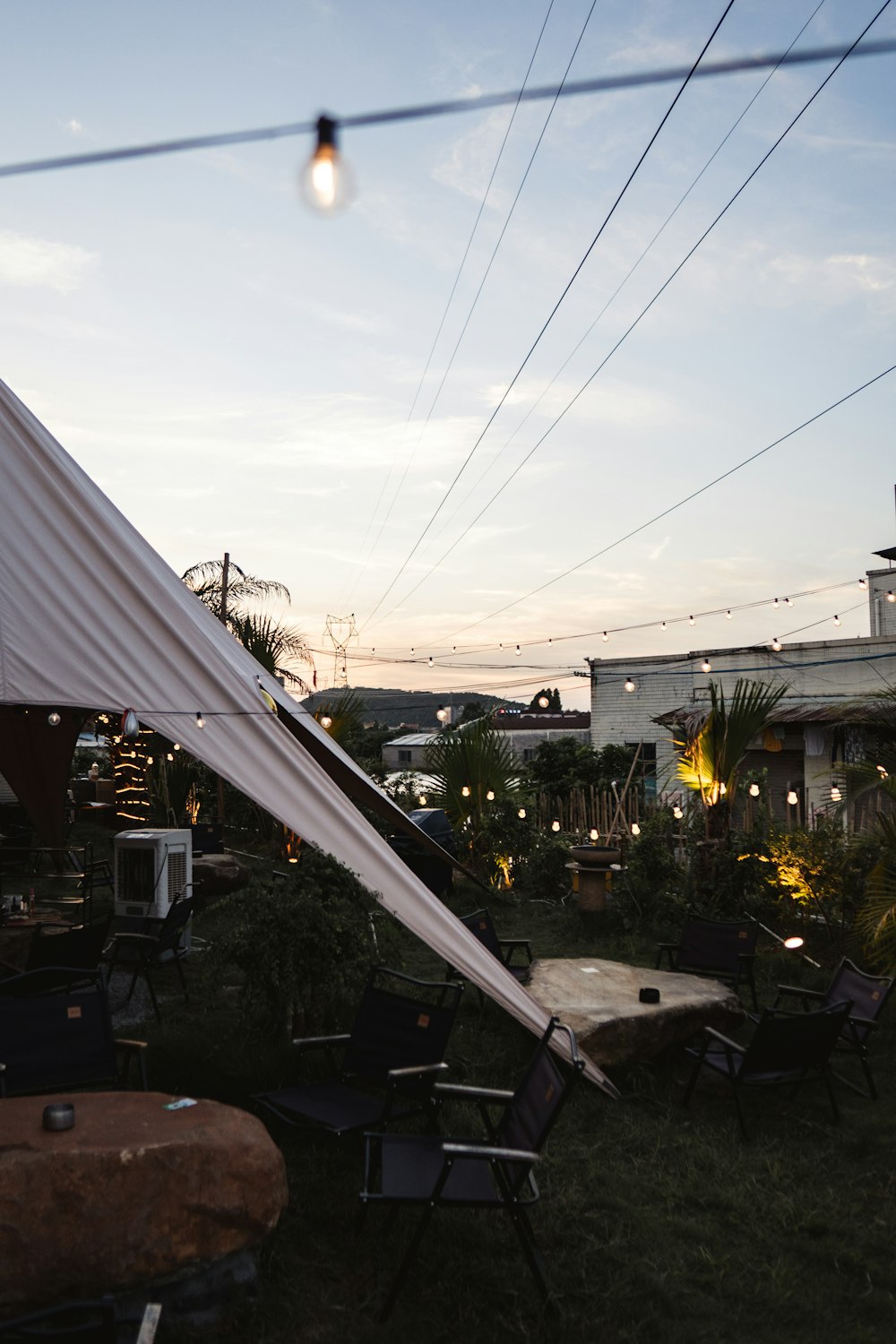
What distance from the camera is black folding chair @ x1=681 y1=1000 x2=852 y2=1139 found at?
15.8 ft

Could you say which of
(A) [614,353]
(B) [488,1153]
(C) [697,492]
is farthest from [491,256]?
(B) [488,1153]

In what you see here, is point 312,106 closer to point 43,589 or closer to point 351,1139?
point 43,589

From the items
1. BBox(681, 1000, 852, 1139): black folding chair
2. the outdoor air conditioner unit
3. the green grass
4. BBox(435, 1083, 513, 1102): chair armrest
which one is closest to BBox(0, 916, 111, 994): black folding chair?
the green grass

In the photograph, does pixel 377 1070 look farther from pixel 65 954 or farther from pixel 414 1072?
pixel 65 954

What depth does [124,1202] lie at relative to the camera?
2.93m

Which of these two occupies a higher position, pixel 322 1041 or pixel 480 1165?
pixel 322 1041

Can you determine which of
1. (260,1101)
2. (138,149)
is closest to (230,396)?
(138,149)

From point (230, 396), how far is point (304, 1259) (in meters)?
9.51

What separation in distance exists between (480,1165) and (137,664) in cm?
290

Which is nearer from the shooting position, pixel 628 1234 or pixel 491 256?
pixel 628 1234

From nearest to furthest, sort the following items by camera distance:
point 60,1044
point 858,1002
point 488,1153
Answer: point 488,1153
point 60,1044
point 858,1002

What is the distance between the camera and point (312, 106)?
10.5 feet

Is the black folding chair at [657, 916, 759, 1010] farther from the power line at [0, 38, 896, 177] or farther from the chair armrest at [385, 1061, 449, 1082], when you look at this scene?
the power line at [0, 38, 896, 177]

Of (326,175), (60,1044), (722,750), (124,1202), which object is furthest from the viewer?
(722,750)
